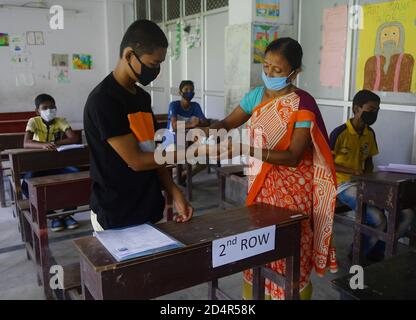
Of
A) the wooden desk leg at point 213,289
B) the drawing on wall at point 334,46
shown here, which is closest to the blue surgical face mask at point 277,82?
the wooden desk leg at point 213,289

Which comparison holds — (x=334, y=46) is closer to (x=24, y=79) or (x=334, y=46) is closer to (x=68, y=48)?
(x=68, y=48)

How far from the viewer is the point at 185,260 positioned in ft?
4.33

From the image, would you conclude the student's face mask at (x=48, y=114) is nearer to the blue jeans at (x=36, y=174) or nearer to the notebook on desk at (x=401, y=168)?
the blue jeans at (x=36, y=174)

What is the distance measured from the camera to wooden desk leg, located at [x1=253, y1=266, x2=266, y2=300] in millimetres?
1830

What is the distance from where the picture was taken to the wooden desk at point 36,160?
343 cm

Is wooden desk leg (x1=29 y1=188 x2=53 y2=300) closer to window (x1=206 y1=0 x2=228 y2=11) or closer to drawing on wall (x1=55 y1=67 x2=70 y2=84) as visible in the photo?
window (x1=206 y1=0 x2=228 y2=11)

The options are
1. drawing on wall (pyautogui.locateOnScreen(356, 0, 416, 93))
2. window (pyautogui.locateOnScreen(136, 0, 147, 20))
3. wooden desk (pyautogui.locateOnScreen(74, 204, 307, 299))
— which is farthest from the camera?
window (pyautogui.locateOnScreen(136, 0, 147, 20))

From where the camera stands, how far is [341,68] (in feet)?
12.6

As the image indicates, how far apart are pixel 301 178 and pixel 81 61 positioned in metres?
7.55

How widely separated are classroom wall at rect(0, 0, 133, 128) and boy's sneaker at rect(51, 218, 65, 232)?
457 cm

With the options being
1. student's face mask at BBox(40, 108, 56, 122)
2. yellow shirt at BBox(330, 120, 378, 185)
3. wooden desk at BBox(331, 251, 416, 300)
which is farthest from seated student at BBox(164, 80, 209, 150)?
wooden desk at BBox(331, 251, 416, 300)

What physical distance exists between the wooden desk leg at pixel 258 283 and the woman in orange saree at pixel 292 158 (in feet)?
0.18

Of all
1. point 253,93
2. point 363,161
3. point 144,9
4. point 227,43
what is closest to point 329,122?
point 363,161

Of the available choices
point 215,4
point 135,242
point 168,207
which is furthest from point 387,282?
point 215,4
